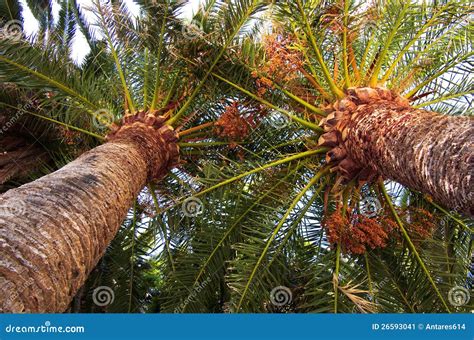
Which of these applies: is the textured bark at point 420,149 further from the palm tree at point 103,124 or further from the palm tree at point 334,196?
the palm tree at point 103,124

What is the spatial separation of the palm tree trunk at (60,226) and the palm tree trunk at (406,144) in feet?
7.07

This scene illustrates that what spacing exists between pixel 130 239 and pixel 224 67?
255 centimetres

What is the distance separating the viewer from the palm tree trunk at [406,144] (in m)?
3.02

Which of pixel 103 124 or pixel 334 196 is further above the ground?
pixel 103 124

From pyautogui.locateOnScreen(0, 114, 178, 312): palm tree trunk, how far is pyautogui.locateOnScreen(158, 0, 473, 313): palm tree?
1375 millimetres

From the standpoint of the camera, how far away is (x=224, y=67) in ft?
18.2

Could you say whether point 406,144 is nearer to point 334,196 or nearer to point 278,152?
point 334,196

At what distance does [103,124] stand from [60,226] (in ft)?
11.1

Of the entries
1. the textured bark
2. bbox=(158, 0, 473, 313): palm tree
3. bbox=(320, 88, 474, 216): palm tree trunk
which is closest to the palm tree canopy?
bbox=(158, 0, 473, 313): palm tree

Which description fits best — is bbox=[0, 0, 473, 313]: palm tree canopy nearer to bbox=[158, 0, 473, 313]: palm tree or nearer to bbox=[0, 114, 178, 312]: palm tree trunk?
bbox=[158, 0, 473, 313]: palm tree

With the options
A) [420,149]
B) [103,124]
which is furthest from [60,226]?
[103,124]

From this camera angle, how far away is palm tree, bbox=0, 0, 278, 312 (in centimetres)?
271

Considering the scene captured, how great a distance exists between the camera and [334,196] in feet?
16.5

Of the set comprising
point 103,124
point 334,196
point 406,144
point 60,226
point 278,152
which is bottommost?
point 60,226
